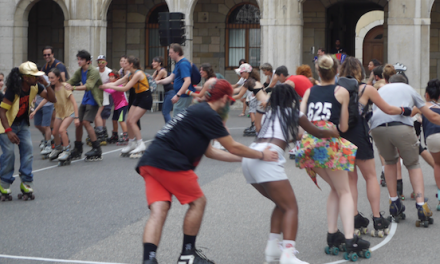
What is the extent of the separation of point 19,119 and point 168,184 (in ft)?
12.0

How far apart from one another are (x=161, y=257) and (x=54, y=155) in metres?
6.11

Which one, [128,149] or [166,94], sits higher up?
[166,94]

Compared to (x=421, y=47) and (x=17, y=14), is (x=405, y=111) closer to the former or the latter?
(x=421, y=47)

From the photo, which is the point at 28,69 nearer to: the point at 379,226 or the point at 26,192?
the point at 26,192

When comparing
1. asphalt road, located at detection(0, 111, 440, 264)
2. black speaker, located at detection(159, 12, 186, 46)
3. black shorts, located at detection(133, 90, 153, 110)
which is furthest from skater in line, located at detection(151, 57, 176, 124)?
black speaker, located at detection(159, 12, 186, 46)

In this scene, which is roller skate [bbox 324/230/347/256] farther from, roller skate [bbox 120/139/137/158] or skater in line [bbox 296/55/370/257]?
roller skate [bbox 120/139/137/158]

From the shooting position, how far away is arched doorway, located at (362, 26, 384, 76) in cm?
3131

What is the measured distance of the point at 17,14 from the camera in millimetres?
22844

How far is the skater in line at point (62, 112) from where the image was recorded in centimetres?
1047

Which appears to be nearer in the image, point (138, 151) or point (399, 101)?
point (399, 101)

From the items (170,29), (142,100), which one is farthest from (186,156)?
(170,29)

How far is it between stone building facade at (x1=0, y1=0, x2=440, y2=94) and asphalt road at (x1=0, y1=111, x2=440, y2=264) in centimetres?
1121

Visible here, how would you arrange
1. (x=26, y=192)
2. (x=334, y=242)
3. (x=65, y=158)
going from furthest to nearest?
(x=65, y=158) < (x=26, y=192) < (x=334, y=242)

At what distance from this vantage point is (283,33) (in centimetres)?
2106
